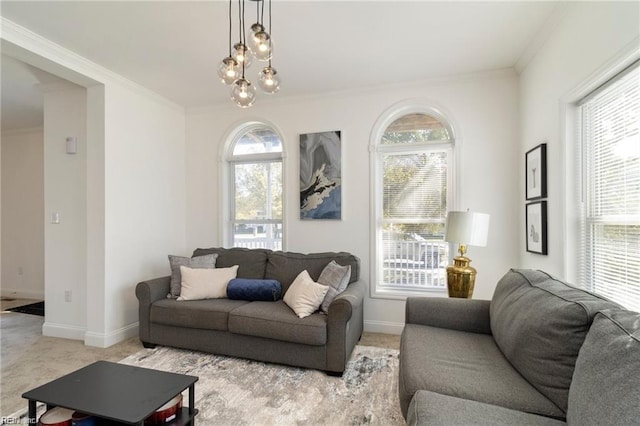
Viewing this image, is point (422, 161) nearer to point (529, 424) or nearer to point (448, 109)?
point (448, 109)

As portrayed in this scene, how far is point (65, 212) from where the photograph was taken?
338 centimetres

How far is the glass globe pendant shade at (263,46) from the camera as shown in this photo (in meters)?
1.61

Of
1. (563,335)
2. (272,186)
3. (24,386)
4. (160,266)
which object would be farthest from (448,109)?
(24,386)

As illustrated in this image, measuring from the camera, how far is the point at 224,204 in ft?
13.5

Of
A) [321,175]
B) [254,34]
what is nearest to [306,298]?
[321,175]

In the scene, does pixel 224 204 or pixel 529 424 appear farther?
pixel 224 204

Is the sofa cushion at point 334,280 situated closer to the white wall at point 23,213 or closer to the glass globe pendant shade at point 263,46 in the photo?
the glass globe pendant shade at point 263,46

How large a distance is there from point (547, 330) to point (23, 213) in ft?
23.1

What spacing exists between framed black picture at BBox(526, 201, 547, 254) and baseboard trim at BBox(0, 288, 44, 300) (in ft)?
22.1

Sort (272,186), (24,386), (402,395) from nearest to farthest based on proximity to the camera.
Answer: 1. (402,395)
2. (24,386)
3. (272,186)

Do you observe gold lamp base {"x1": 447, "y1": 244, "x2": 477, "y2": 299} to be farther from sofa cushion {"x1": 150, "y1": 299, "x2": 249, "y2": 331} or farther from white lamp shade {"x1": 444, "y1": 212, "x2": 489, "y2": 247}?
sofa cushion {"x1": 150, "y1": 299, "x2": 249, "y2": 331}

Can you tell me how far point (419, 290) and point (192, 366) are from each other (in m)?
2.34

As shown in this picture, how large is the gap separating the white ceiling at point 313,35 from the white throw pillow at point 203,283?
2.00 m

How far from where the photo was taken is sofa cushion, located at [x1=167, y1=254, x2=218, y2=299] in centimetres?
317
